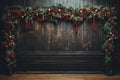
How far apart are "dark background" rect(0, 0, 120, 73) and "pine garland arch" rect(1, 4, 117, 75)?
0.22 meters

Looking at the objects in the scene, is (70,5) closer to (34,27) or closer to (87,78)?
(34,27)

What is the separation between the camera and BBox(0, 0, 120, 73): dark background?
21.7 feet

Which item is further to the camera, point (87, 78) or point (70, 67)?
point (70, 67)

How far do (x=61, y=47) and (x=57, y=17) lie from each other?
906mm

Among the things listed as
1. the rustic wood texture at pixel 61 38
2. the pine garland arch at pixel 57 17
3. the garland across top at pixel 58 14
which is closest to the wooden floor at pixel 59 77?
the pine garland arch at pixel 57 17

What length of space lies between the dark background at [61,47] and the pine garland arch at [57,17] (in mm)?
221

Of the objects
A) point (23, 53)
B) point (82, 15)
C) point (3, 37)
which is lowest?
point (23, 53)

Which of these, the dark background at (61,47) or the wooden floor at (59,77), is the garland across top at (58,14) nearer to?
the dark background at (61,47)

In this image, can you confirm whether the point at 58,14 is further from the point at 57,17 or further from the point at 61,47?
the point at 61,47

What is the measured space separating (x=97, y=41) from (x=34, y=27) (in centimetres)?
192

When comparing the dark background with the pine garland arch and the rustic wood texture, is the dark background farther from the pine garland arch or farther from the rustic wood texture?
the pine garland arch

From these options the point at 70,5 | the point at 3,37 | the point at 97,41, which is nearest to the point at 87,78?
the point at 97,41

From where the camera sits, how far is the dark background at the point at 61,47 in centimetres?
660

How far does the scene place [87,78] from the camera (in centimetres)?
593
